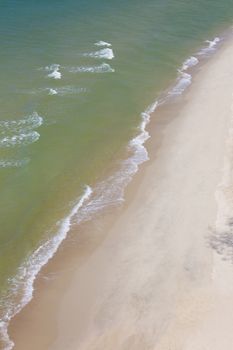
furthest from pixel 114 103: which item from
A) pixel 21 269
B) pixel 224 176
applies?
pixel 21 269

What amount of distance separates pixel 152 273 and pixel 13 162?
1156 centimetres

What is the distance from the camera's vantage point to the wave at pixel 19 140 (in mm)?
32250

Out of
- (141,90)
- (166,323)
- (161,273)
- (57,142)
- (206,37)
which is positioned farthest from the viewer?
(206,37)

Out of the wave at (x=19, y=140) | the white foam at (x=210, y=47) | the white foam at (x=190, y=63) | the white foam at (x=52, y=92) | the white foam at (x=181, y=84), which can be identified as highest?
the white foam at (x=210, y=47)

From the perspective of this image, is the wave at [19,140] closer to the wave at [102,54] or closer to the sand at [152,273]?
the sand at [152,273]

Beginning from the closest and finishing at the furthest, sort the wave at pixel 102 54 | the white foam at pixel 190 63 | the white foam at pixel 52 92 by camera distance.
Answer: the white foam at pixel 52 92
the white foam at pixel 190 63
the wave at pixel 102 54

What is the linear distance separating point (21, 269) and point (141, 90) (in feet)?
→ 66.8

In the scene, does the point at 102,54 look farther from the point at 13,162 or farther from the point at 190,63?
the point at 13,162

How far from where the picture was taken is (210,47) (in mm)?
49906

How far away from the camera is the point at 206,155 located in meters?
30.7

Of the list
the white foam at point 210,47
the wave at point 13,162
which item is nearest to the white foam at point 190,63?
the white foam at point 210,47

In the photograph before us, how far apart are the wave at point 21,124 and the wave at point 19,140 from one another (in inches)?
29.1

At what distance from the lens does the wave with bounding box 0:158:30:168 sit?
30281 millimetres

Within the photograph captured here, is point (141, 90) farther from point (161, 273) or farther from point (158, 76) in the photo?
point (161, 273)
